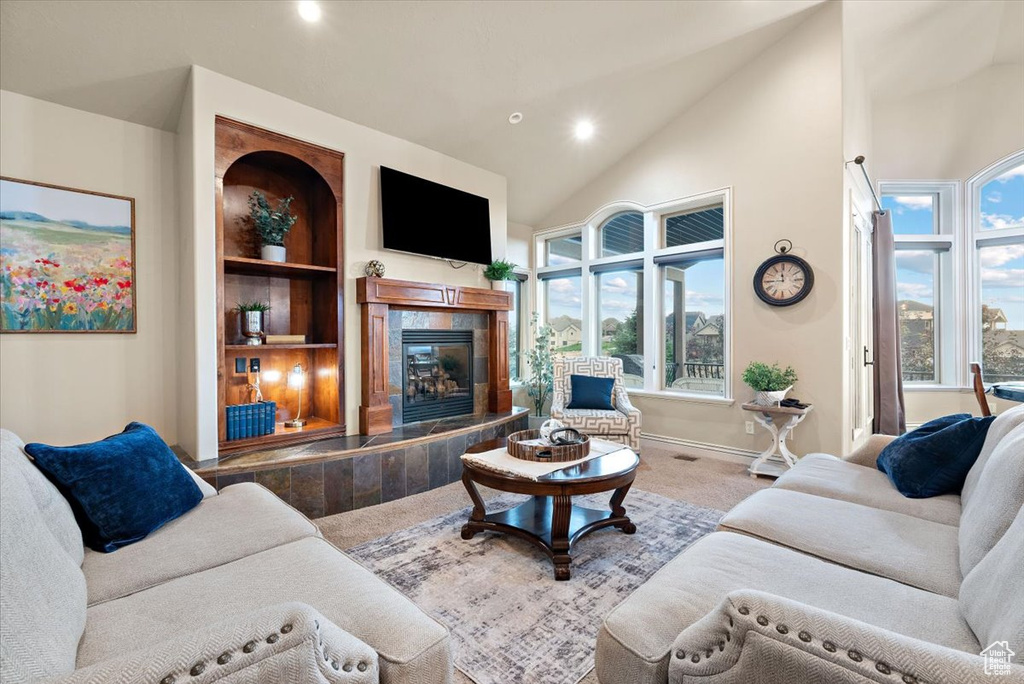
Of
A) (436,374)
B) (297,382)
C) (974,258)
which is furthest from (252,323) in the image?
(974,258)

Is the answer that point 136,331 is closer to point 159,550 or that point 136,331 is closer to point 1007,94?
point 159,550

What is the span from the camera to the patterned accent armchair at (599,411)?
417cm

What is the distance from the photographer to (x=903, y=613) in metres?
1.15

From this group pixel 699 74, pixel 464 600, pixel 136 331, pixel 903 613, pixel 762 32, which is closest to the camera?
pixel 903 613

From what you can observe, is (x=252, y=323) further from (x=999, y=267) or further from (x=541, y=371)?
(x=999, y=267)

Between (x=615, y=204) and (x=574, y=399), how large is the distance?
2.32 m

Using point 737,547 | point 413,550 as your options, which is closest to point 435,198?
point 413,550

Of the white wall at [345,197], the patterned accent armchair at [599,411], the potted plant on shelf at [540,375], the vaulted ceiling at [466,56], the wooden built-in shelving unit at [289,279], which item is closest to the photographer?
the vaulted ceiling at [466,56]

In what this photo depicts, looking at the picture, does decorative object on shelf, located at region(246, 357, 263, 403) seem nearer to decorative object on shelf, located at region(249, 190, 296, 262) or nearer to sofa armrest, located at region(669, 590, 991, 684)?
decorative object on shelf, located at region(249, 190, 296, 262)

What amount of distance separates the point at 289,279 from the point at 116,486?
251cm

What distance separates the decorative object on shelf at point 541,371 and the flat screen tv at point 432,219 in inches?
59.8

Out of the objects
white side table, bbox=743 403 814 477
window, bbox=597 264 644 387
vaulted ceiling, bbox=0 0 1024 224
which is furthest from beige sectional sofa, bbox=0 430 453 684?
window, bbox=597 264 644 387

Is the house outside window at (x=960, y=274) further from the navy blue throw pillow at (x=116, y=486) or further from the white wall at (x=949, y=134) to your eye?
the navy blue throw pillow at (x=116, y=486)

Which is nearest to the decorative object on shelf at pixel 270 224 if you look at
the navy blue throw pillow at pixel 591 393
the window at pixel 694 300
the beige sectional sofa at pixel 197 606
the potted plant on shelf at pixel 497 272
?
the potted plant on shelf at pixel 497 272
